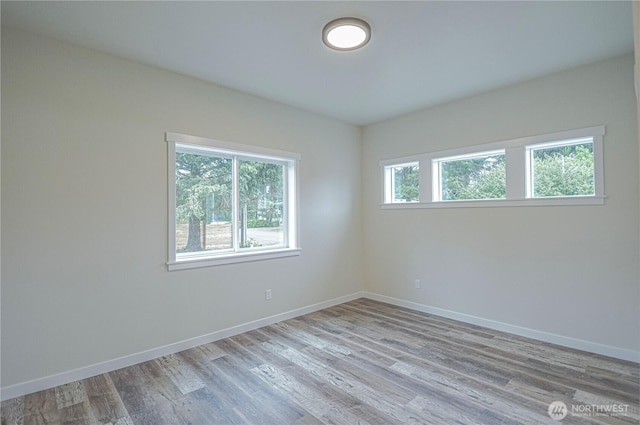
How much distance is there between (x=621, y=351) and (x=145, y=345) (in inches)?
166

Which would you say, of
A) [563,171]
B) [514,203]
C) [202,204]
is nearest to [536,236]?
[514,203]

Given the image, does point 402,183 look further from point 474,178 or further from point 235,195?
point 235,195

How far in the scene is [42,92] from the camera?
7.84 ft

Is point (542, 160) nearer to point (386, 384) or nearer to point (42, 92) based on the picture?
point (386, 384)

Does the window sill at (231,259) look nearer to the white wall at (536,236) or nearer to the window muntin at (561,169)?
the white wall at (536,236)

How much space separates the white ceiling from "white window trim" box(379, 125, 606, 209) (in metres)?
0.63

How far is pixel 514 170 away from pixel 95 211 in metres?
4.03

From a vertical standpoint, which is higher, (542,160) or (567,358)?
(542,160)

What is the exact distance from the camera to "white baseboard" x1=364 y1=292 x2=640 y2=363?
278 cm

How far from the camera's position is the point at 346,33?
7.80 feet

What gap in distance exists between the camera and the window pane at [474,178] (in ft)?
11.7

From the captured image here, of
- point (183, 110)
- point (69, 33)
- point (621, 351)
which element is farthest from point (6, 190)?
point (621, 351)

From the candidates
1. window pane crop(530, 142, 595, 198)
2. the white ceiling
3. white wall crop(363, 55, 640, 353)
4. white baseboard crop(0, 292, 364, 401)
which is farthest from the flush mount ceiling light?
white baseboard crop(0, 292, 364, 401)

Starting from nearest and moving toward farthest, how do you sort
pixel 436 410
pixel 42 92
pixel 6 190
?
pixel 436 410, pixel 6 190, pixel 42 92
